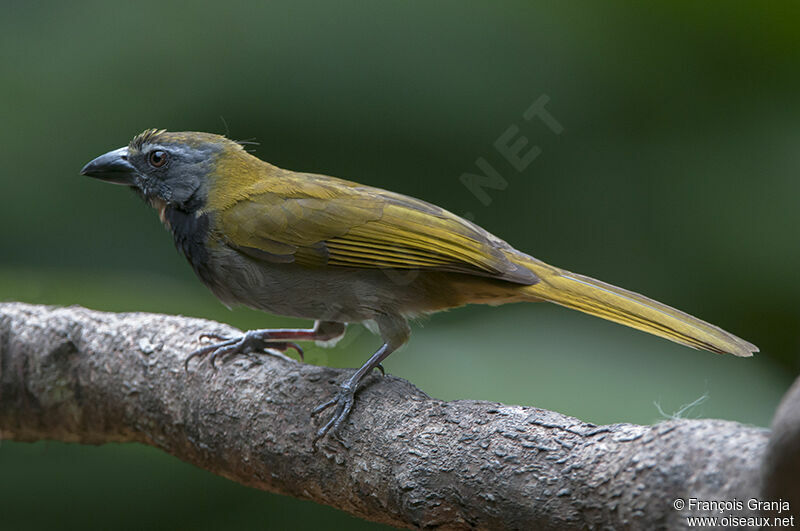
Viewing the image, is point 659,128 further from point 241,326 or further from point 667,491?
point 667,491

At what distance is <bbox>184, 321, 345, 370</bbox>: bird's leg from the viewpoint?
9.66 ft

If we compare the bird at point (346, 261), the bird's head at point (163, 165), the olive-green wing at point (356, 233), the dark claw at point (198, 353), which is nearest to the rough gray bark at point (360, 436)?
the dark claw at point (198, 353)

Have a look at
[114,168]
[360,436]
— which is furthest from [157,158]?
[360,436]

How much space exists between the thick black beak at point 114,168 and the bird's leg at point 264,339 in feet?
2.35

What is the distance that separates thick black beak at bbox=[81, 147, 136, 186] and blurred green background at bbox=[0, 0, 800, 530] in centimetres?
69

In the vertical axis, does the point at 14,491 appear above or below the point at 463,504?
below

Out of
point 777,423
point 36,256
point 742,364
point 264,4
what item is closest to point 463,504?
point 777,423

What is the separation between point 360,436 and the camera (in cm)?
234

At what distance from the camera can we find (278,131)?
4617 mm

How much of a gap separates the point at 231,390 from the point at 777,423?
6.33 ft

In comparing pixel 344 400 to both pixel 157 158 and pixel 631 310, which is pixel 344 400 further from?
pixel 157 158

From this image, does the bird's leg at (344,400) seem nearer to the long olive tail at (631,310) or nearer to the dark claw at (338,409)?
the dark claw at (338,409)

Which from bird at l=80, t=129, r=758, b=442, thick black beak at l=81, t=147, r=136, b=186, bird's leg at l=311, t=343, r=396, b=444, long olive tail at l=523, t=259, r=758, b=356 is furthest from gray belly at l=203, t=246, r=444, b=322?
thick black beak at l=81, t=147, r=136, b=186

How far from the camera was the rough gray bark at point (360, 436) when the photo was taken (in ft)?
5.49
